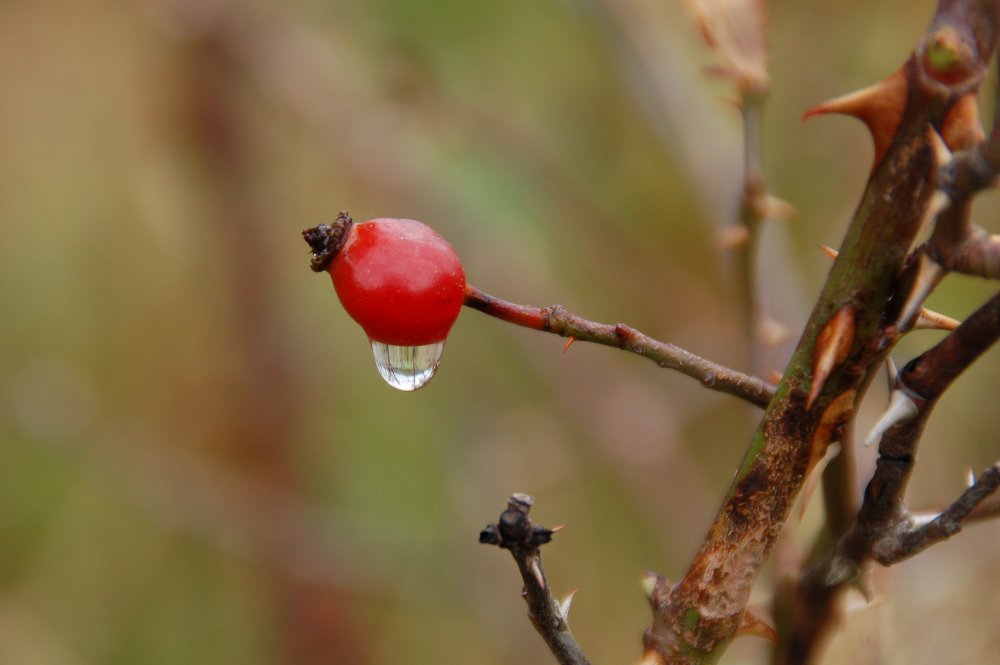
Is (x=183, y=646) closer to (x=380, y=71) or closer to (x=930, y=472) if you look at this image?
(x=380, y=71)

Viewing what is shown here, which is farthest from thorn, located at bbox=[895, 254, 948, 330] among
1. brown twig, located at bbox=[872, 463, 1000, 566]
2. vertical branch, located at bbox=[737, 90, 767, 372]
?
vertical branch, located at bbox=[737, 90, 767, 372]

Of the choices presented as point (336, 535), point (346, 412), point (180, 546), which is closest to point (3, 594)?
point (180, 546)

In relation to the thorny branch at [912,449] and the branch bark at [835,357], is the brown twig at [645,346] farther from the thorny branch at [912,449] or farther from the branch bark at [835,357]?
the thorny branch at [912,449]

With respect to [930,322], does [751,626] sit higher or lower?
lower

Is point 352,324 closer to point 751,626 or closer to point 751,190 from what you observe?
point 751,190

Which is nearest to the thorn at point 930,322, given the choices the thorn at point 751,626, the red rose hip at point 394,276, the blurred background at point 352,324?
the thorn at point 751,626

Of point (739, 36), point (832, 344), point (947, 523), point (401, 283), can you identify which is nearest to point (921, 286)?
point (832, 344)

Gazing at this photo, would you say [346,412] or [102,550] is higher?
[346,412]
